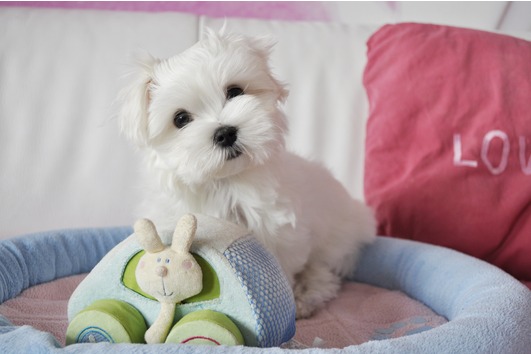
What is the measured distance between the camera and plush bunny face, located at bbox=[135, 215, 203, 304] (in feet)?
3.55

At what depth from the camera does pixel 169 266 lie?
3.55 ft

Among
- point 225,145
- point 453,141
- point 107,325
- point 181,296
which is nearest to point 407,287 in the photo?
point 453,141

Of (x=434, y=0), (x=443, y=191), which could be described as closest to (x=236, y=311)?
(x=443, y=191)

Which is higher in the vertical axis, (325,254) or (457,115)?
(457,115)

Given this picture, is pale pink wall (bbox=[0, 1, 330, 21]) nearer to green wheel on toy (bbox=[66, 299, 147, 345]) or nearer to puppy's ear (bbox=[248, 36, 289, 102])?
puppy's ear (bbox=[248, 36, 289, 102])

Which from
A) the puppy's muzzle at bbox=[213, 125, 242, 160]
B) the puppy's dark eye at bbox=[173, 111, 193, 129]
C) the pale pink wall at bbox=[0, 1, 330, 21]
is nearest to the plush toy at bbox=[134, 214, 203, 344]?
the puppy's muzzle at bbox=[213, 125, 242, 160]

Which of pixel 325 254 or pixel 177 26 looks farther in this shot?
pixel 177 26

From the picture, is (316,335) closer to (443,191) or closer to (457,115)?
(443,191)

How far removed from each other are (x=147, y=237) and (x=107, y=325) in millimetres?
174

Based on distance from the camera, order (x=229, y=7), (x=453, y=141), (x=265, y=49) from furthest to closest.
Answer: (x=229, y=7) → (x=453, y=141) → (x=265, y=49)

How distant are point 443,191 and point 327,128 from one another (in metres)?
0.58

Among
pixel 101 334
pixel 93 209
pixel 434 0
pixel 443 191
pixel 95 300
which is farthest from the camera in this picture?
pixel 434 0

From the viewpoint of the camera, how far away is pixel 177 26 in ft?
8.12

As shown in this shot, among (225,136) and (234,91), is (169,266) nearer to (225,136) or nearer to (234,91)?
(225,136)
